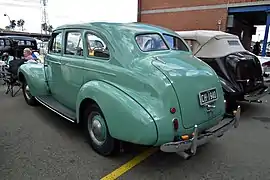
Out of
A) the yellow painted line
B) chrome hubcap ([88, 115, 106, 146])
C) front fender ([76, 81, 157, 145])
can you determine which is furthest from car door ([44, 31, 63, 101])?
the yellow painted line

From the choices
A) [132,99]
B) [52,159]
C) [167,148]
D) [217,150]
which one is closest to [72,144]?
[52,159]

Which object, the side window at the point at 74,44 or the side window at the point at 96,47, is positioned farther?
the side window at the point at 74,44

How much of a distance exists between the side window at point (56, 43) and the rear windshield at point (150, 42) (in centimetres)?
177

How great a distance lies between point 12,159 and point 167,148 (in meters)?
2.16

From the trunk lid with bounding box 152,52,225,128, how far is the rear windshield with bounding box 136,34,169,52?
26 centimetres

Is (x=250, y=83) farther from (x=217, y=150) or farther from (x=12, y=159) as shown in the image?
(x=12, y=159)

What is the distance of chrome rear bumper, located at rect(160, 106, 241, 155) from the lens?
2.56 metres

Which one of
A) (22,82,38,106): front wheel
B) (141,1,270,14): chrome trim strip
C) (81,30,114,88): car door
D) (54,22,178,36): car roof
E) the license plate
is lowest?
(22,82,38,106): front wheel

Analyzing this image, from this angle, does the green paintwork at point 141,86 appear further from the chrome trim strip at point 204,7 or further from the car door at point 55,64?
the chrome trim strip at point 204,7

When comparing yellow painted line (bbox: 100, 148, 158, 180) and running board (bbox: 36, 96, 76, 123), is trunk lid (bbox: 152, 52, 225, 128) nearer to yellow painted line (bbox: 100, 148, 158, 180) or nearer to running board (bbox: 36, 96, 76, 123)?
yellow painted line (bbox: 100, 148, 158, 180)

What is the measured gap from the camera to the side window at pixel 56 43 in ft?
14.5

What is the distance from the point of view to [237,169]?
306 cm

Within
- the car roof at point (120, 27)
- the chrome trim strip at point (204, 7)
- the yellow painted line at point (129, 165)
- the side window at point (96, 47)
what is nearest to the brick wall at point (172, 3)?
the chrome trim strip at point (204, 7)

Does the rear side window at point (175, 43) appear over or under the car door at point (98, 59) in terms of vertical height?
over
